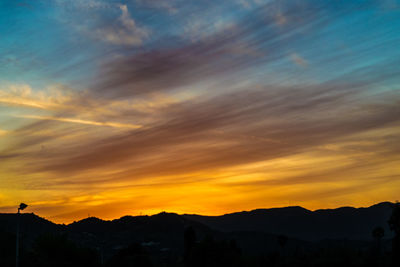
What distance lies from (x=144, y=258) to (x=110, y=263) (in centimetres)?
1112

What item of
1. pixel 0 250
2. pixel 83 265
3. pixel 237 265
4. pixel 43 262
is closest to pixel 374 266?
pixel 237 265

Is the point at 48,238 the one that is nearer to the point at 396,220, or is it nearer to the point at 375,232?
the point at 396,220

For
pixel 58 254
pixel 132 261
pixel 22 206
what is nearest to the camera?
pixel 22 206

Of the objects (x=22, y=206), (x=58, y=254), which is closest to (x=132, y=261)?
(x=58, y=254)

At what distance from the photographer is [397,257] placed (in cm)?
8738

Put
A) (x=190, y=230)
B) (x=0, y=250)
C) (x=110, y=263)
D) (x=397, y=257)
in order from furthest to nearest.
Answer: (x=190, y=230) < (x=0, y=250) < (x=110, y=263) < (x=397, y=257)

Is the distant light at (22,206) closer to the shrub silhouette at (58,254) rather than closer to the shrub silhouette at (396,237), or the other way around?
the shrub silhouette at (58,254)

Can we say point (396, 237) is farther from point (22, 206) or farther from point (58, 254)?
point (22, 206)

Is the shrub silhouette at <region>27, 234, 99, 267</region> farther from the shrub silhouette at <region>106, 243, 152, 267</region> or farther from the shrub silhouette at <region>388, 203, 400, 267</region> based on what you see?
the shrub silhouette at <region>388, 203, 400, 267</region>

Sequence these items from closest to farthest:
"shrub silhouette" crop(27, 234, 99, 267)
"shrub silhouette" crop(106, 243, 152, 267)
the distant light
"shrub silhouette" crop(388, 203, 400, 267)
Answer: the distant light < "shrub silhouette" crop(388, 203, 400, 267) < "shrub silhouette" crop(27, 234, 99, 267) < "shrub silhouette" crop(106, 243, 152, 267)

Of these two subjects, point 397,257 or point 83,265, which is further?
point 83,265

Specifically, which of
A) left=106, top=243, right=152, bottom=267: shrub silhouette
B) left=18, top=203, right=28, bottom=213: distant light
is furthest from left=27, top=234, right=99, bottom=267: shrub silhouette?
left=18, top=203, right=28, bottom=213: distant light

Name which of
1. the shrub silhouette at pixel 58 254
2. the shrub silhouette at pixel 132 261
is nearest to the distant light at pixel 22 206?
the shrub silhouette at pixel 58 254

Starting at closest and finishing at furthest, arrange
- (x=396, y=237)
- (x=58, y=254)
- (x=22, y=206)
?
(x=22, y=206)
(x=396, y=237)
(x=58, y=254)
